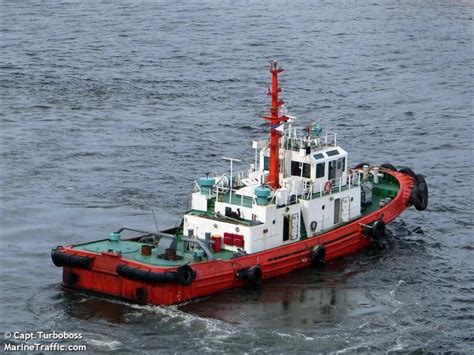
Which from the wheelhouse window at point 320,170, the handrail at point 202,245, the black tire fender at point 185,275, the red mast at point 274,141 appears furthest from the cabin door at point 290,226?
the black tire fender at point 185,275

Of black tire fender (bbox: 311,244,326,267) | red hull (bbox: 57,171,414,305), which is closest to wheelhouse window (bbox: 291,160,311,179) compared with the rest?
red hull (bbox: 57,171,414,305)

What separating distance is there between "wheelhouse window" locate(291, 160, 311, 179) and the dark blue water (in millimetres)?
3339

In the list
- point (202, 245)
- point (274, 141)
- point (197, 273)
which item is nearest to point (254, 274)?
point (202, 245)

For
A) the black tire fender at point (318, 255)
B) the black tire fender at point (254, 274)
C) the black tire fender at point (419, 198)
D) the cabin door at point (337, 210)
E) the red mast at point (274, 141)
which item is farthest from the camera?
the black tire fender at point (419, 198)

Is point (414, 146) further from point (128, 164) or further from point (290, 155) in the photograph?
point (290, 155)

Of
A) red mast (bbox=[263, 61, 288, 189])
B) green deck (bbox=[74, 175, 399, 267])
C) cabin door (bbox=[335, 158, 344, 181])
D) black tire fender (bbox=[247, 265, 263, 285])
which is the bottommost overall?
black tire fender (bbox=[247, 265, 263, 285])

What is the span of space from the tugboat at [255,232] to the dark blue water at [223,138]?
64 cm

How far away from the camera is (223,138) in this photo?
57.4m

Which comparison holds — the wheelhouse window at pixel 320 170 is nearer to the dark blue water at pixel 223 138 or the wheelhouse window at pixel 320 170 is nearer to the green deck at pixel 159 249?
the green deck at pixel 159 249

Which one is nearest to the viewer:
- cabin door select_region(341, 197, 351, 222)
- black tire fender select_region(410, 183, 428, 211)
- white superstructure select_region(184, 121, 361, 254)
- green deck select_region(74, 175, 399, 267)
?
green deck select_region(74, 175, 399, 267)

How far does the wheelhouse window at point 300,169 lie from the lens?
40.2 meters

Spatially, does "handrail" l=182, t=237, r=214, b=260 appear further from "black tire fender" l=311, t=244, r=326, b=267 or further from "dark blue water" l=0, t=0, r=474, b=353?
"black tire fender" l=311, t=244, r=326, b=267

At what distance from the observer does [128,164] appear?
171 feet

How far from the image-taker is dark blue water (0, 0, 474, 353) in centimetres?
3478
